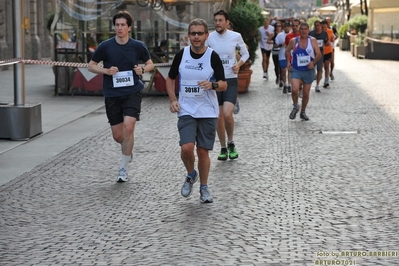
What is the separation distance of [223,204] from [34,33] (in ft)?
97.0

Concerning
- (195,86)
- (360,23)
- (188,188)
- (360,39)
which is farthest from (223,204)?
(360,23)

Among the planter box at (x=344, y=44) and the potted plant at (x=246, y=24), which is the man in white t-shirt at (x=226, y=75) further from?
the planter box at (x=344, y=44)

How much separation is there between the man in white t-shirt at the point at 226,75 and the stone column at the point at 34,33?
25.7 m

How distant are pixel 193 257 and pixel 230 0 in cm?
1577

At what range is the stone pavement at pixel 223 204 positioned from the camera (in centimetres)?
637

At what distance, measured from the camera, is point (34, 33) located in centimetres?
3666

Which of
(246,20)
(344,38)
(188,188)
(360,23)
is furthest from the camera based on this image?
(344,38)

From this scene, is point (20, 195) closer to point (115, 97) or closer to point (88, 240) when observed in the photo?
point (115, 97)

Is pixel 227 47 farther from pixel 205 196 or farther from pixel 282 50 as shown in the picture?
pixel 282 50

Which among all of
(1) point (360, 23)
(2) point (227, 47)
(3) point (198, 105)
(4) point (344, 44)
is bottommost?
(4) point (344, 44)

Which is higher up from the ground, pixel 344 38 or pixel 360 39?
pixel 360 39

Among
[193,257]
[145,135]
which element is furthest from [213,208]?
[145,135]

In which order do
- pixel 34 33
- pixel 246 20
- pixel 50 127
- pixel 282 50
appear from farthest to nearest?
pixel 34 33 → pixel 282 50 → pixel 246 20 → pixel 50 127

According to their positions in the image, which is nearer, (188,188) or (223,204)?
(223,204)
